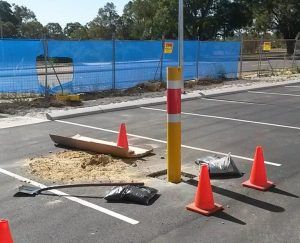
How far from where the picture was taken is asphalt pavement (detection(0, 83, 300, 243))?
4689 mm

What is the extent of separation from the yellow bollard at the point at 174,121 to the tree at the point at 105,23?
100486 millimetres

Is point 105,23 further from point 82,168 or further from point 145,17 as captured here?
point 82,168

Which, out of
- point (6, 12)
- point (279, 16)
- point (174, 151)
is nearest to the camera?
point (174, 151)

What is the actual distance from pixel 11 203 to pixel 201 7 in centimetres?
5694

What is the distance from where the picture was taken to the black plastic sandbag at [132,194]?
554 centimetres

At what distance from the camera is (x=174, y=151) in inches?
243

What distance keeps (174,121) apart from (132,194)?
1134 mm

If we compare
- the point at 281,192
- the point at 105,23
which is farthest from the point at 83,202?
the point at 105,23

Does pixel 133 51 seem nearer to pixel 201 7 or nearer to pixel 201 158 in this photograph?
pixel 201 158

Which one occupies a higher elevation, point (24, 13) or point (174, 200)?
point (24, 13)

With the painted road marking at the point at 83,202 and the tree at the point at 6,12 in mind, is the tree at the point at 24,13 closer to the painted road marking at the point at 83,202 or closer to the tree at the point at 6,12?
the tree at the point at 6,12

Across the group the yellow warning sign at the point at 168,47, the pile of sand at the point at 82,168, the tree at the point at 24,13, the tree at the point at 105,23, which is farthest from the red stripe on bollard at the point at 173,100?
the tree at the point at 24,13

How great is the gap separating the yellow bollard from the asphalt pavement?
0.68ft

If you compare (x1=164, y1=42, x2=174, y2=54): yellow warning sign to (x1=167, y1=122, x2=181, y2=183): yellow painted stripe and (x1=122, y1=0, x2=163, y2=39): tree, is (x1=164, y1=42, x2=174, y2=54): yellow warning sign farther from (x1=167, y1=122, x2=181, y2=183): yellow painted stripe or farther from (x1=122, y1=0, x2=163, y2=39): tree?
(x1=122, y1=0, x2=163, y2=39): tree
